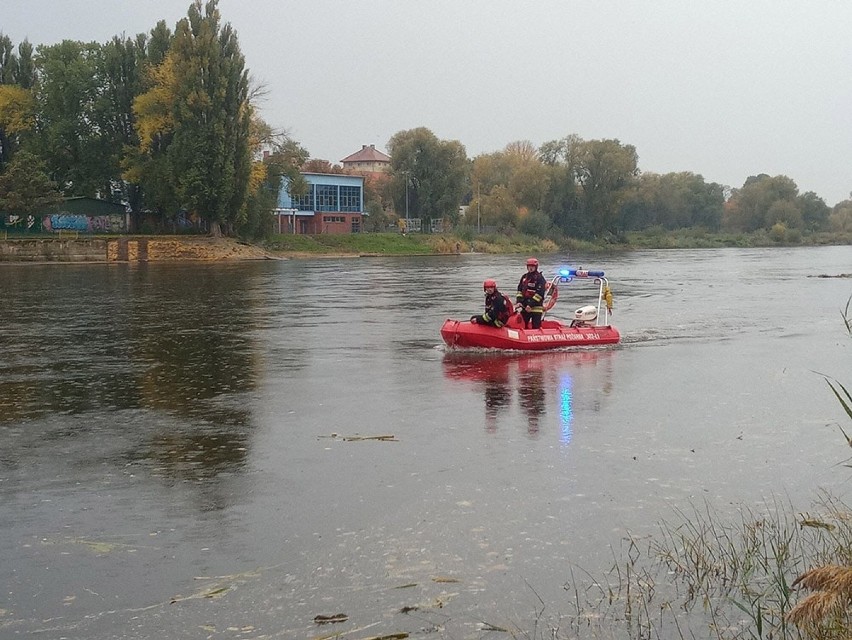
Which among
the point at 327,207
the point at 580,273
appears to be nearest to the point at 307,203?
the point at 327,207

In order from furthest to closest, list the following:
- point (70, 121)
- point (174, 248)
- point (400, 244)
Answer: point (400, 244) < point (70, 121) < point (174, 248)

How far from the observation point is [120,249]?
70.3 meters

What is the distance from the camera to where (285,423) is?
39.0 feet

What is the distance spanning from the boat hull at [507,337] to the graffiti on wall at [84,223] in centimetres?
6357

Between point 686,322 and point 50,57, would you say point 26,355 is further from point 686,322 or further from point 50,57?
point 50,57

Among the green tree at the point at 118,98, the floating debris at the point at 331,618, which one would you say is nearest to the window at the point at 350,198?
the green tree at the point at 118,98

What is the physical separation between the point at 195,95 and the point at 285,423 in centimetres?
5882

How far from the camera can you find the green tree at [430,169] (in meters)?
103

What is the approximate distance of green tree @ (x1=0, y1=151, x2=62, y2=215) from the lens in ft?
225

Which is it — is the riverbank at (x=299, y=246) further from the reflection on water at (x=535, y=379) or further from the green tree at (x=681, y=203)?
the reflection on water at (x=535, y=379)

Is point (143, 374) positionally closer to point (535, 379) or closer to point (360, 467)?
point (535, 379)

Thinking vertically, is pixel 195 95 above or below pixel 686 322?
above

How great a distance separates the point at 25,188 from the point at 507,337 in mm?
59662

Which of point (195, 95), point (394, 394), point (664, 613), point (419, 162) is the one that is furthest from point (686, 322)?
point (419, 162)
